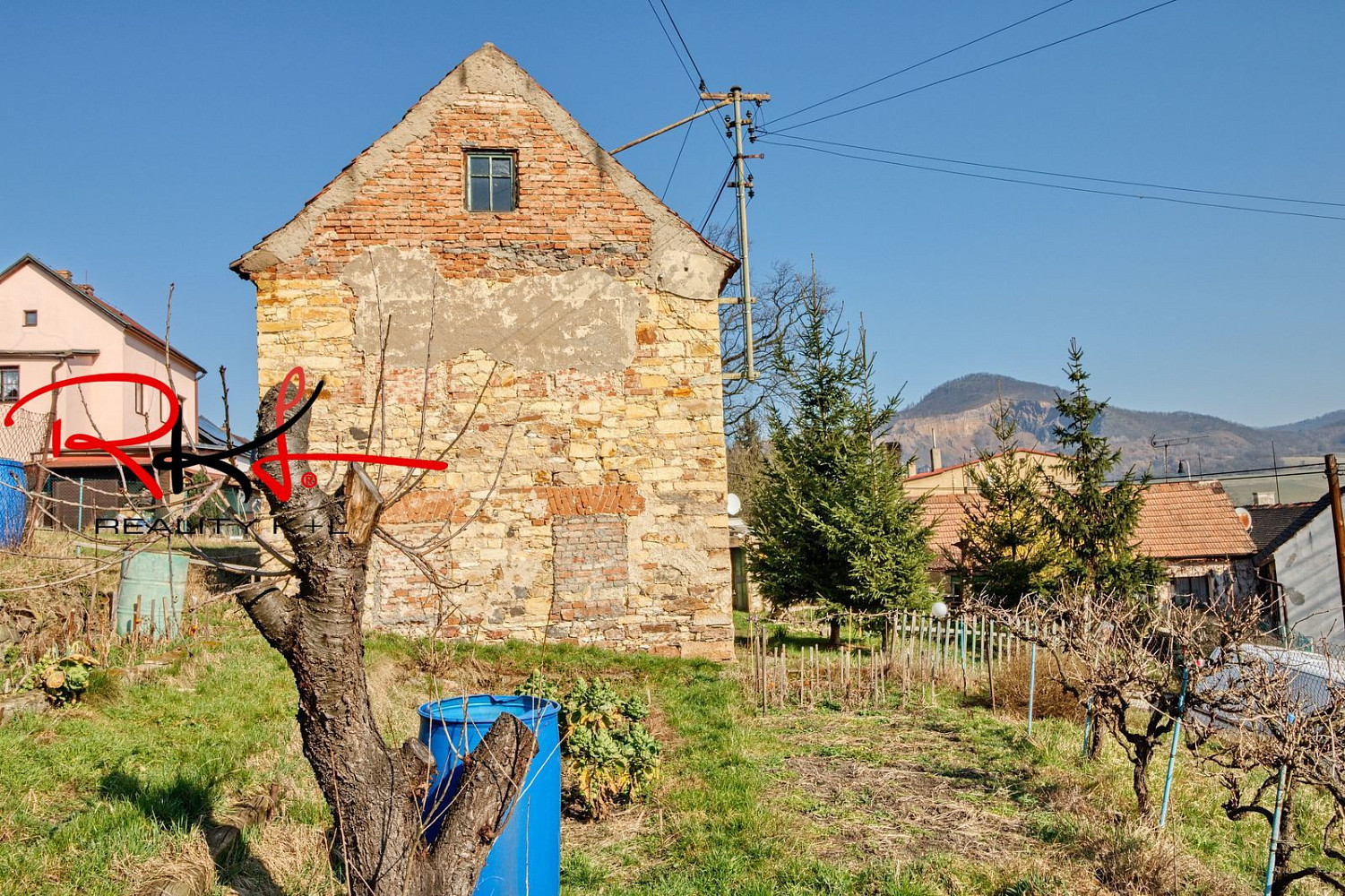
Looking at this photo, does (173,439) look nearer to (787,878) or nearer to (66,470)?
(787,878)

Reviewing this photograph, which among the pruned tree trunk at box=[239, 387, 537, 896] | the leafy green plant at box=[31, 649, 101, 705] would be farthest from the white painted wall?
the leafy green plant at box=[31, 649, 101, 705]

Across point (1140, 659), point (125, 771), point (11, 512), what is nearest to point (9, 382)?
point (11, 512)

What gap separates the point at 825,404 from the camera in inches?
711

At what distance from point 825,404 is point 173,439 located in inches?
609

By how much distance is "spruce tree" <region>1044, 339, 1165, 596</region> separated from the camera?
18.5m

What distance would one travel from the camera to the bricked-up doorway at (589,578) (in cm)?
1275

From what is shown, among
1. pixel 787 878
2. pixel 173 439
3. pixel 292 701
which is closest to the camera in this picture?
pixel 173 439

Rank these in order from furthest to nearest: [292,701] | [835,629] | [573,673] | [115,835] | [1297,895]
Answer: [835,629]
[573,673]
[292,701]
[1297,895]
[115,835]

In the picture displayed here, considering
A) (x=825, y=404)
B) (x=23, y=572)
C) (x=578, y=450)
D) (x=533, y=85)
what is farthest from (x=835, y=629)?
(x=23, y=572)

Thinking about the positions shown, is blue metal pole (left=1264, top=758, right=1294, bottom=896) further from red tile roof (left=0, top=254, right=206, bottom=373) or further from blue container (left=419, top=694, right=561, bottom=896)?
red tile roof (left=0, top=254, right=206, bottom=373)

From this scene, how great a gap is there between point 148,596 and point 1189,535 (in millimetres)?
29755

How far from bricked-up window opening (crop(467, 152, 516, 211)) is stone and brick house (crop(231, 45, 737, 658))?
29mm

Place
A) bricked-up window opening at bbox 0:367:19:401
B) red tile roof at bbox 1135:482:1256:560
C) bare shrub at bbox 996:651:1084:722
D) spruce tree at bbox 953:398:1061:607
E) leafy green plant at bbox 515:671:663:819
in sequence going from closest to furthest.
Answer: leafy green plant at bbox 515:671:663:819, bare shrub at bbox 996:651:1084:722, spruce tree at bbox 953:398:1061:607, red tile roof at bbox 1135:482:1256:560, bricked-up window opening at bbox 0:367:19:401

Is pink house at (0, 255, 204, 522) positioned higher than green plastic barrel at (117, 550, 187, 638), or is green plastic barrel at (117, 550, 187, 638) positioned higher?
pink house at (0, 255, 204, 522)
